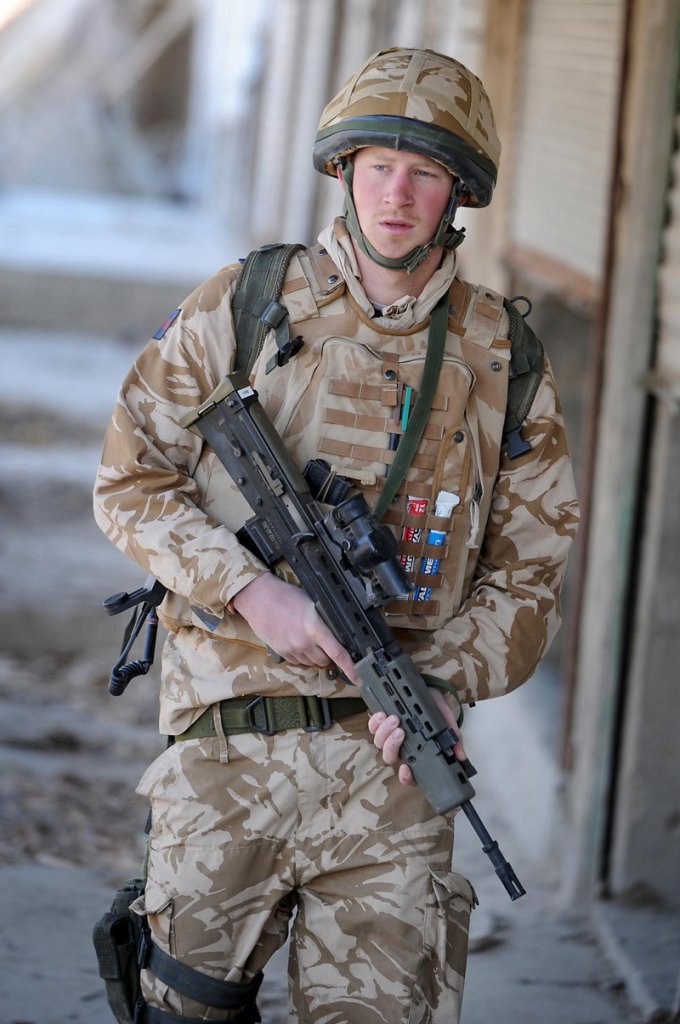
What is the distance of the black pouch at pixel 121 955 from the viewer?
7.64ft

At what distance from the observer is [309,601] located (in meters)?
2.23

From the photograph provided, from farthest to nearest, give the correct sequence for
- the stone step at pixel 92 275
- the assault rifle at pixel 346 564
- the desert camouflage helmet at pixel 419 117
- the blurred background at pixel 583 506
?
1. the stone step at pixel 92 275
2. the blurred background at pixel 583 506
3. the desert camouflage helmet at pixel 419 117
4. the assault rifle at pixel 346 564

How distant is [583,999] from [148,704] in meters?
2.95

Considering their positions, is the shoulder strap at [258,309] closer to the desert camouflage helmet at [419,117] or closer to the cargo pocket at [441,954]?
the desert camouflage helmet at [419,117]

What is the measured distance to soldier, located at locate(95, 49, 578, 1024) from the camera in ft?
7.41

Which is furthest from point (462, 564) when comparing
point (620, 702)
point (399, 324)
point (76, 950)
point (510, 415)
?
point (620, 702)

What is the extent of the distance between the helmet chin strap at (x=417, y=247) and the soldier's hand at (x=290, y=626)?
56 cm

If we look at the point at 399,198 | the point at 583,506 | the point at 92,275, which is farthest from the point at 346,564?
the point at 92,275

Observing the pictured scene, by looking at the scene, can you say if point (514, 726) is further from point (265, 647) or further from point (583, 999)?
point (265, 647)

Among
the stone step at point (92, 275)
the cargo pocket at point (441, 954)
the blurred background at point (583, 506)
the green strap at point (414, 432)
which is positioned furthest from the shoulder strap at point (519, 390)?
the stone step at point (92, 275)

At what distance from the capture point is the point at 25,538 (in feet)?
25.1

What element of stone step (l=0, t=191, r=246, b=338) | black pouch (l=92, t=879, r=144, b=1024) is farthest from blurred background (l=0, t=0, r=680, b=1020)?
black pouch (l=92, t=879, r=144, b=1024)

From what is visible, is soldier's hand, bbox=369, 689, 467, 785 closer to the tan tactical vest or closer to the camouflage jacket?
the camouflage jacket

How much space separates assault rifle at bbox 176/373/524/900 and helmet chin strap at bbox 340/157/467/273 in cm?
30
